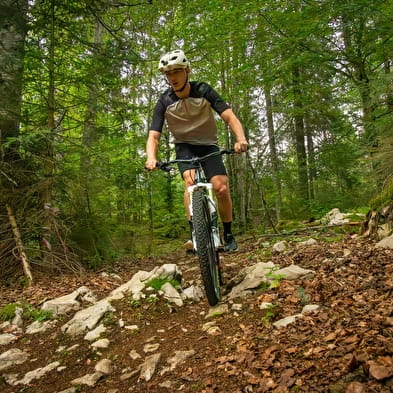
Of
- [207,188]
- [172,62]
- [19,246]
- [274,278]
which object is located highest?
[172,62]

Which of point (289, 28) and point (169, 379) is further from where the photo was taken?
point (289, 28)

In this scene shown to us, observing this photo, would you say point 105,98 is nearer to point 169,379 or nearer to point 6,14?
point 6,14

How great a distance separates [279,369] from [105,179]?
198 inches

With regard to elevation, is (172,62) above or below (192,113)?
above

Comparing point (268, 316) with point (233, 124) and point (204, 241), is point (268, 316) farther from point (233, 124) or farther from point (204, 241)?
point (233, 124)

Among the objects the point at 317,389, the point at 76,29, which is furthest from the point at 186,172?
the point at 76,29

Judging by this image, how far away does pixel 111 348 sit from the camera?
2.79 m

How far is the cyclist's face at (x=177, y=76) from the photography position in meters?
3.66

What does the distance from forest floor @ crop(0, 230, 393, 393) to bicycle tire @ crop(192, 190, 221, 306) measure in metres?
0.28

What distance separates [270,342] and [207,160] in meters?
2.24

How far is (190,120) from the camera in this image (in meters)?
3.90

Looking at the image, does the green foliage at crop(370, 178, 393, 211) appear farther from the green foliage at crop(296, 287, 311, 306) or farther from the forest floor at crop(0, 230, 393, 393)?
the green foliage at crop(296, 287, 311, 306)

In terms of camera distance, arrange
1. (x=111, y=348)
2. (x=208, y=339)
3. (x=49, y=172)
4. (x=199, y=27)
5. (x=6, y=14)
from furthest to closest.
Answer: (x=199, y=27) → (x=49, y=172) → (x=6, y=14) → (x=111, y=348) → (x=208, y=339)

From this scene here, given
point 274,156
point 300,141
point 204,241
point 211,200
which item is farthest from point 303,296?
point 274,156
